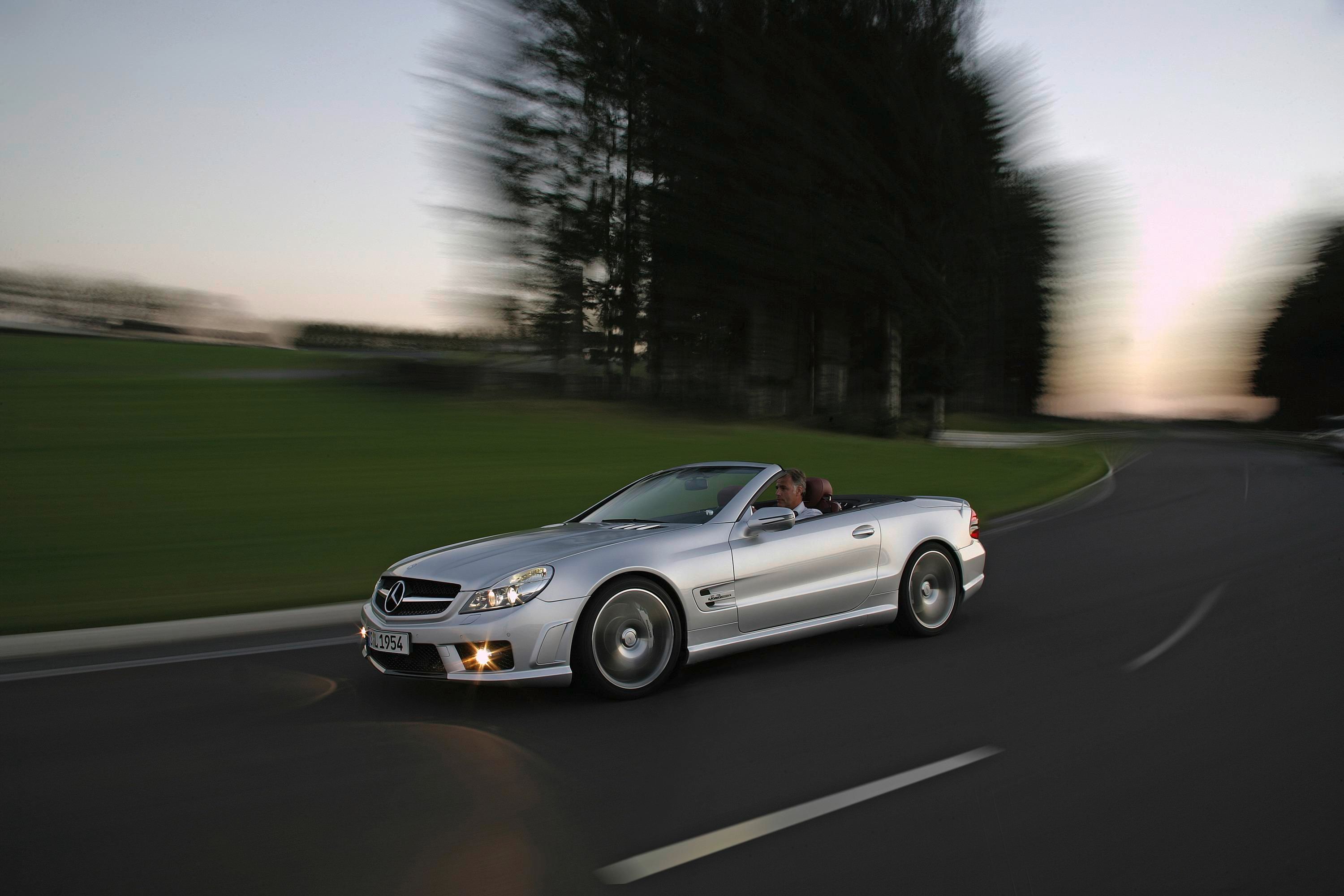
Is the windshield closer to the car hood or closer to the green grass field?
the car hood

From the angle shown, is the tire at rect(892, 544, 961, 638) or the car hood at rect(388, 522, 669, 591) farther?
the tire at rect(892, 544, 961, 638)

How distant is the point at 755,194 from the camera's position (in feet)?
95.5

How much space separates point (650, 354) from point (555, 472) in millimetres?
12176

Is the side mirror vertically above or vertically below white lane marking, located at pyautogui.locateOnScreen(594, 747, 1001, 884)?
above

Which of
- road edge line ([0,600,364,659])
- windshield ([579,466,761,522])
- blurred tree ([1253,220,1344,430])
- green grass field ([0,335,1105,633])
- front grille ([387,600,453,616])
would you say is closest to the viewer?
front grille ([387,600,453,616])

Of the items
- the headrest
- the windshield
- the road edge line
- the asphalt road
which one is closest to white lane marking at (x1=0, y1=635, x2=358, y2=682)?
the asphalt road

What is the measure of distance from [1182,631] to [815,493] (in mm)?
2866

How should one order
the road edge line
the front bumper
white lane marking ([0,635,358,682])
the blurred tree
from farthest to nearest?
the blurred tree, the road edge line, white lane marking ([0,635,358,682]), the front bumper

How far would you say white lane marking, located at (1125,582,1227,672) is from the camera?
6.55 meters

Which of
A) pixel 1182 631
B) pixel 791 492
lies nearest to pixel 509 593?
pixel 791 492

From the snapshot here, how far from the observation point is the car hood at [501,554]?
5.55 m

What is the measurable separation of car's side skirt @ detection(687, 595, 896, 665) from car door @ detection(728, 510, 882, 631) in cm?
4

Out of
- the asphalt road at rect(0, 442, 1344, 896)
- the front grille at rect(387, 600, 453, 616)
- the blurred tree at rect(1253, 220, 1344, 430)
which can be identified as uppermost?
the blurred tree at rect(1253, 220, 1344, 430)

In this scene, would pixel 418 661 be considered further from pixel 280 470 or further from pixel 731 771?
pixel 280 470
